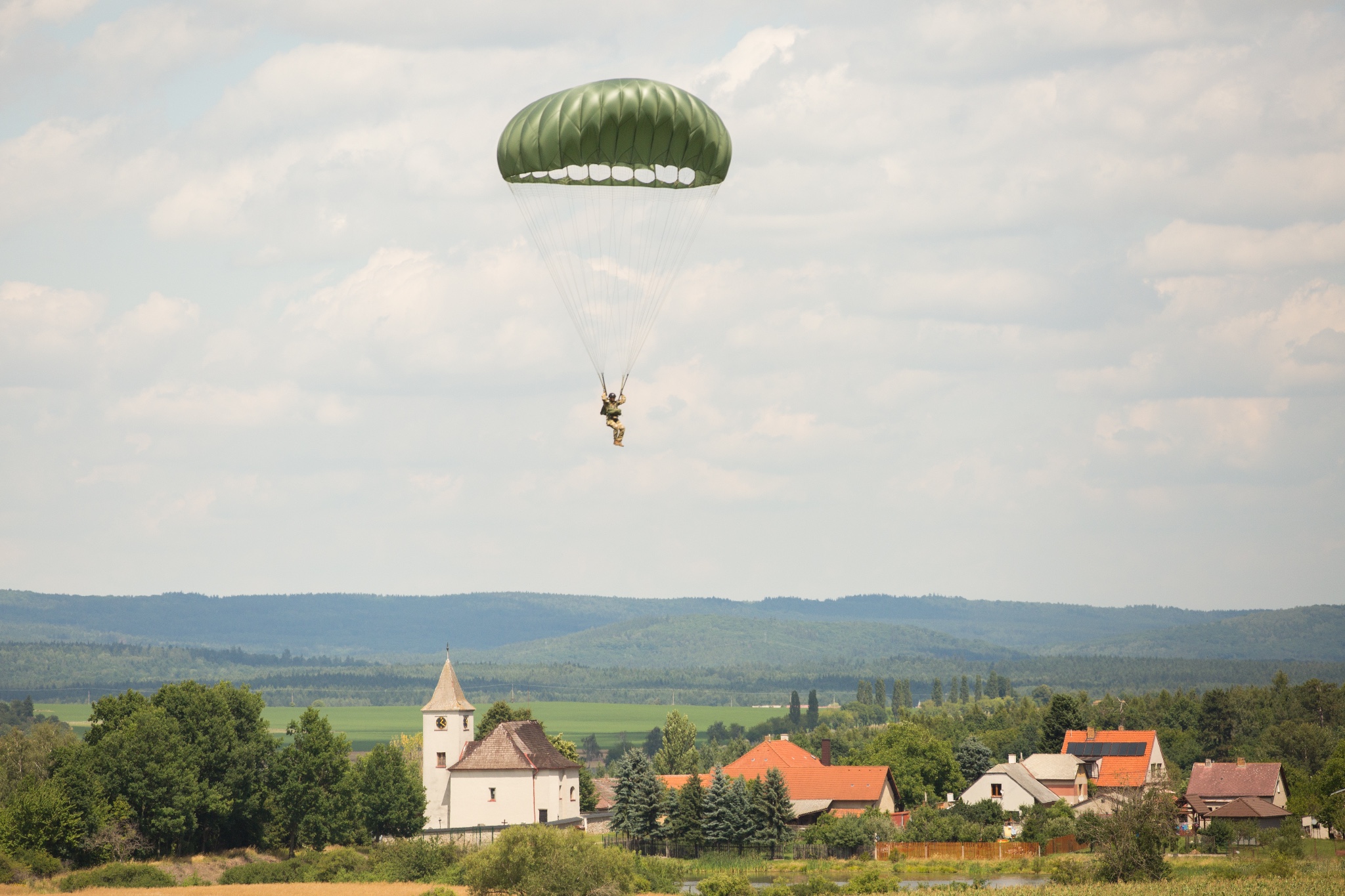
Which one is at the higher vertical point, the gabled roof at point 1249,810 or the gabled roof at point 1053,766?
the gabled roof at point 1053,766

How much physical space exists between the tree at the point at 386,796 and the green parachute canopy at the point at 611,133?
139ft

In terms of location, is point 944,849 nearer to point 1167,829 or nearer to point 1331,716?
point 1167,829

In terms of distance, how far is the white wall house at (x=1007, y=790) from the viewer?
86.6 m

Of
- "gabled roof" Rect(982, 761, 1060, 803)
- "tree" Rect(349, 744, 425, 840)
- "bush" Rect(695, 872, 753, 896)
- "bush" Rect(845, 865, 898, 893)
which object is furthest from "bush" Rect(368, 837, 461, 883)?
"gabled roof" Rect(982, 761, 1060, 803)

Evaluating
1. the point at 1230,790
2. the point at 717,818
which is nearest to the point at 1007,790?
the point at 1230,790

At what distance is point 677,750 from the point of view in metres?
129

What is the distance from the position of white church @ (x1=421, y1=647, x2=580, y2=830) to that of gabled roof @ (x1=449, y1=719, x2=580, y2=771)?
0.12ft

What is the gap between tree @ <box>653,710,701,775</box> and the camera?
12481cm

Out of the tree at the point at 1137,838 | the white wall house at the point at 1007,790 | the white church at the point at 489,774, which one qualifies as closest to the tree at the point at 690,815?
the white church at the point at 489,774

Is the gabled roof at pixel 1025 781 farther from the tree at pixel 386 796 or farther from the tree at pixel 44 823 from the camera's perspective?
the tree at pixel 44 823

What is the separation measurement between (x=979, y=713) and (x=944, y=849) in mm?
95706

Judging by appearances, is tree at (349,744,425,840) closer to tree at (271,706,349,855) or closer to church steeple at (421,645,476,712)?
tree at (271,706,349,855)

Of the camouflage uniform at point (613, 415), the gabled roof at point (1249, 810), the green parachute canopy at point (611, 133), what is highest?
the green parachute canopy at point (611, 133)

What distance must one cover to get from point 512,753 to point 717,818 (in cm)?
1532
